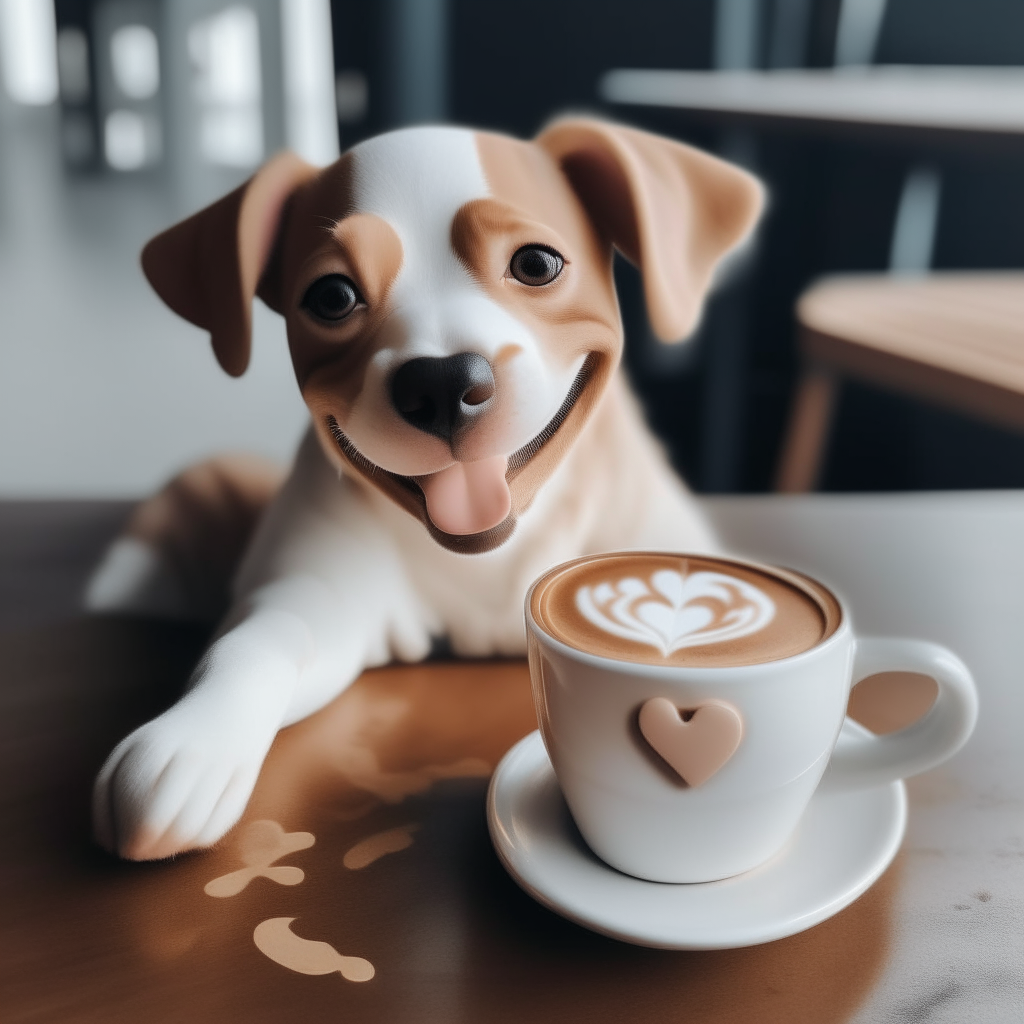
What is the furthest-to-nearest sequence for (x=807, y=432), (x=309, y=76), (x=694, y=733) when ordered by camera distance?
(x=807, y=432)
(x=309, y=76)
(x=694, y=733)

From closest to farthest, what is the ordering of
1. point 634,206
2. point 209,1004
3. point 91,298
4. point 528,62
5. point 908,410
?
point 209,1004, point 634,206, point 91,298, point 528,62, point 908,410

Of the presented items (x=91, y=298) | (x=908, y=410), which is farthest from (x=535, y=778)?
(x=908, y=410)

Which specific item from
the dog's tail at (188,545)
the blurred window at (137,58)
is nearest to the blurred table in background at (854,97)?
the blurred window at (137,58)

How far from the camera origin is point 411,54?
0.77 meters

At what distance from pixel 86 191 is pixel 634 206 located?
20.1 inches

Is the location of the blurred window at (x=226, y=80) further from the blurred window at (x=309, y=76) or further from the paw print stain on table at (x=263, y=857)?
the paw print stain on table at (x=263, y=857)

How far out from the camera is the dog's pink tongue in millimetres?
397

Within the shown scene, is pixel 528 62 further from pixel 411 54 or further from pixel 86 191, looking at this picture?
pixel 86 191

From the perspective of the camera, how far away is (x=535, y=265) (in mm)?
397

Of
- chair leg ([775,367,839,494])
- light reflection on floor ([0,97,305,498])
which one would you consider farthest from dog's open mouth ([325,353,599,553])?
chair leg ([775,367,839,494])

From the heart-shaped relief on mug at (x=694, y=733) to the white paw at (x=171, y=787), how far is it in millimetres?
150

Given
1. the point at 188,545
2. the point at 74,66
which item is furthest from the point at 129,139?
the point at 188,545

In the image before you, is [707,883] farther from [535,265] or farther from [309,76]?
[309,76]

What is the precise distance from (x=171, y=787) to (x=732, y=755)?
183mm
